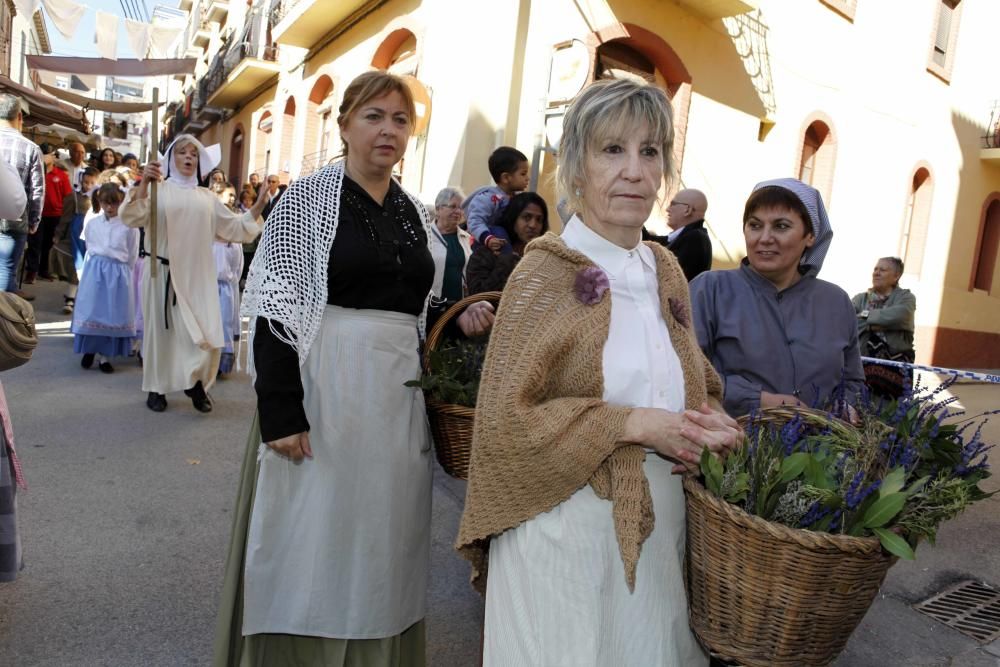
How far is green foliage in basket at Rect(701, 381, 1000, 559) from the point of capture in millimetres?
1453

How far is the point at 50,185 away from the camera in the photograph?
12.3 meters

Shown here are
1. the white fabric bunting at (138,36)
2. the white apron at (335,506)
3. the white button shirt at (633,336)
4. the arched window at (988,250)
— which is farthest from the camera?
the white fabric bunting at (138,36)

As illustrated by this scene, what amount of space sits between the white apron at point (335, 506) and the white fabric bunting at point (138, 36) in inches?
1010

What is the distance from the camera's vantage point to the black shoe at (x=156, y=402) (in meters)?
6.34

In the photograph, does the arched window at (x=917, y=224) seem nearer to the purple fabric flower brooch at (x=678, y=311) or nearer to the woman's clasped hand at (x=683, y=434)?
the purple fabric flower brooch at (x=678, y=311)

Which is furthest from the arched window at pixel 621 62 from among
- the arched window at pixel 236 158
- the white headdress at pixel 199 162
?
the arched window at pixel 236 158

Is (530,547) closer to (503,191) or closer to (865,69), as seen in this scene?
(503,191)

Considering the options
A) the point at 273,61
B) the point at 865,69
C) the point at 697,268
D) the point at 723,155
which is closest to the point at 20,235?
the point at 697,268

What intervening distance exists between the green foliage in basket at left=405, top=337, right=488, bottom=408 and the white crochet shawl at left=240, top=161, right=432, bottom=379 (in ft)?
1.24

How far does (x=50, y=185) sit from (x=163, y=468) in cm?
952

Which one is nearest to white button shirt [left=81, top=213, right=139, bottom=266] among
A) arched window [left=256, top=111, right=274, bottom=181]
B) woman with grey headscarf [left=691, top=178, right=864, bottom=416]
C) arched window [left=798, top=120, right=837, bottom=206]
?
woman with grey headscarf [left=691, top=178, right=864, bottom=416]

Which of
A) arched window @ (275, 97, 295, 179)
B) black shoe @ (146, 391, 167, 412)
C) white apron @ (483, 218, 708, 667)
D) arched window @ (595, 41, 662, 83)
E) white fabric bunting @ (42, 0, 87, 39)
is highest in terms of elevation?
white fabric bunting @ (42, 0, 87, 39)

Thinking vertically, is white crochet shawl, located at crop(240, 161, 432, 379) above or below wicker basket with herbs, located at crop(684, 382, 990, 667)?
above

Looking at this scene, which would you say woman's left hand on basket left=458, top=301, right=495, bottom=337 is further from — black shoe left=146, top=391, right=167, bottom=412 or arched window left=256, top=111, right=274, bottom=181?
arched window left=256, top=111, right=274, bottom=181
